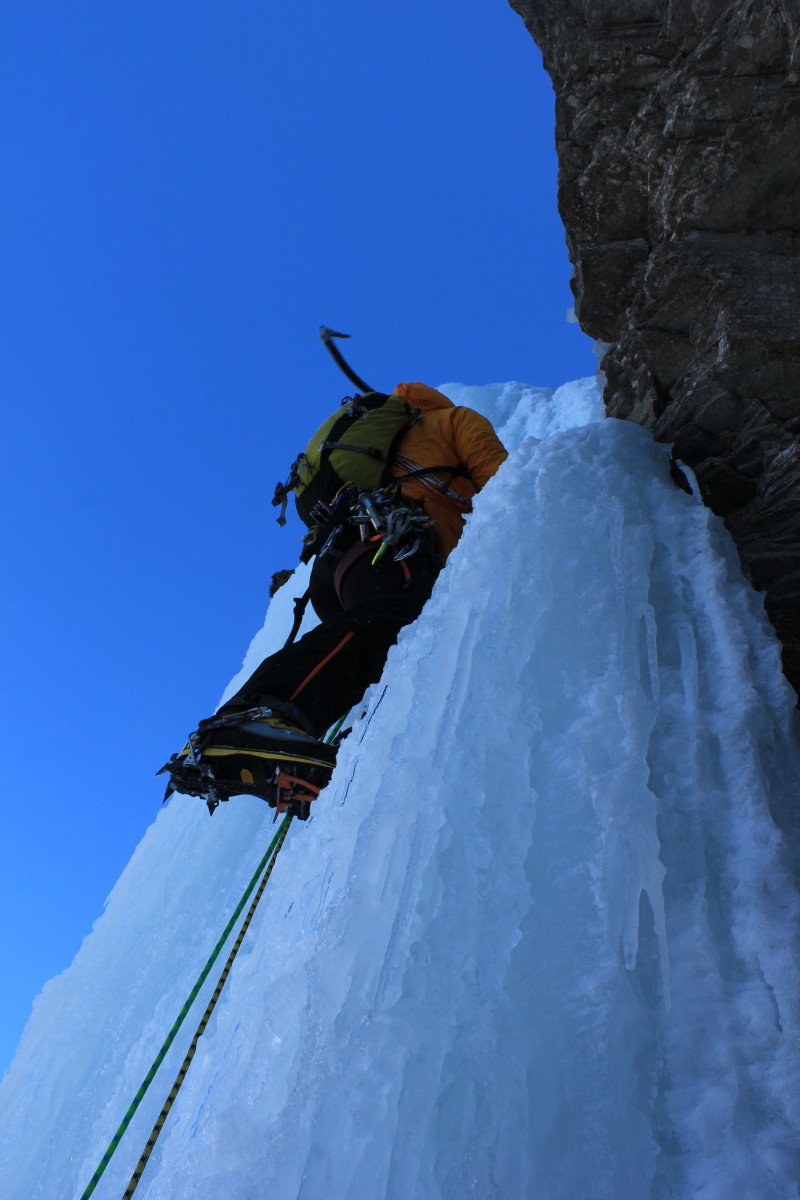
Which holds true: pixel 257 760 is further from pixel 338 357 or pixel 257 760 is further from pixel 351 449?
pixel 338 357

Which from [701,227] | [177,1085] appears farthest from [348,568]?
[177,1085]

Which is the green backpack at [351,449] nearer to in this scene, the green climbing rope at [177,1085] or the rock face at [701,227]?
the rock face at [701,227]

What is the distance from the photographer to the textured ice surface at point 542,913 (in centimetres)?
120

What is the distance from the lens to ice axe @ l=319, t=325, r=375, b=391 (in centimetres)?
393

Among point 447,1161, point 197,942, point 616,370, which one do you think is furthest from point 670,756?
point 197,942

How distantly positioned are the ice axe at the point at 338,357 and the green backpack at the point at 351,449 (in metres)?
0.72

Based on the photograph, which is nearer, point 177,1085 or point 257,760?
point 177,1085

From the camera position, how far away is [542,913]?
4.80ft

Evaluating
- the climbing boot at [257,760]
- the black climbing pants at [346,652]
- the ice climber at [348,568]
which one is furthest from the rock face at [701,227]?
the climbing boot at [257,760]

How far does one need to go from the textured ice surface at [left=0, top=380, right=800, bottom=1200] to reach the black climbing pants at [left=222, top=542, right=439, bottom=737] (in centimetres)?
35

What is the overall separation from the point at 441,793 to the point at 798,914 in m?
0.56

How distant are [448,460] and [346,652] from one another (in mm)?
854

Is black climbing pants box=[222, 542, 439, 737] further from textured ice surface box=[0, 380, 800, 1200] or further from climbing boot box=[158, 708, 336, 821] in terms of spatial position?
textured ice surface box=[0, 380, 800, 1200]

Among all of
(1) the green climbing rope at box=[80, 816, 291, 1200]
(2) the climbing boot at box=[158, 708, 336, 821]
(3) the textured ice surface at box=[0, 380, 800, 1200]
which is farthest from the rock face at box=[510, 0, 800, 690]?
(1) the green climbing rope at box=[80, 816, 291, 1200]
